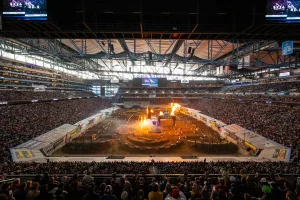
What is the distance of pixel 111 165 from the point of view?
1282 cm

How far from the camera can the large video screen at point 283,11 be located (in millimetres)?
5730

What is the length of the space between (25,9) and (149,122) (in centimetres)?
3170

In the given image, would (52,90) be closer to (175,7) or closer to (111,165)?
(111,165)

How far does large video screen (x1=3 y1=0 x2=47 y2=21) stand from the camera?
18.1 ft

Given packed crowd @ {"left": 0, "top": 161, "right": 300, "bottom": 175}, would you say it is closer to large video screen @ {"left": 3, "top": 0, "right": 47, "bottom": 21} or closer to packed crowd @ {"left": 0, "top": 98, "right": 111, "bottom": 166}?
packed crowd @ {"left": 0, "top": 98, "right": 111, "bottom": 166}

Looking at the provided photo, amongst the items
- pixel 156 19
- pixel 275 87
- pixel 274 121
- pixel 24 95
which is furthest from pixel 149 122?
pixel 156 19

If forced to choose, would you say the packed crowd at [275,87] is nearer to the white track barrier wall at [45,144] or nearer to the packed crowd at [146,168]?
the packed crowd at [146,168]

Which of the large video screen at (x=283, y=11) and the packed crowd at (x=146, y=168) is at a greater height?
the large video screen at (x=283, y=11)

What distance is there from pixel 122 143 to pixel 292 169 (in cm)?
2025

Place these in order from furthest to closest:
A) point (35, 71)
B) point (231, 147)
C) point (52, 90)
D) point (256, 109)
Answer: point (52, 90) < point (35, 71) < point (256, 109) < point (231, 147)

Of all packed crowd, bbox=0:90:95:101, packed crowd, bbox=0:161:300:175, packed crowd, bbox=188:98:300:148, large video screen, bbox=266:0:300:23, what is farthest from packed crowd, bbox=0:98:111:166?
packed crowd, bbox=188:98:300:148

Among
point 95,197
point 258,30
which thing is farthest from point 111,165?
point 258,30

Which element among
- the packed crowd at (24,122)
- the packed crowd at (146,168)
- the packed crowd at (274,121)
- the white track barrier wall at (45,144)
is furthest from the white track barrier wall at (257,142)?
the packed crowd at (24,122)

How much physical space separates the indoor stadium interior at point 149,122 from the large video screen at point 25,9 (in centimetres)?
3
